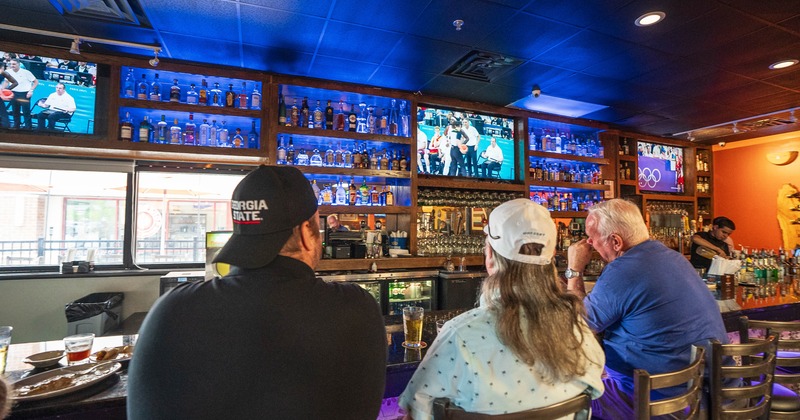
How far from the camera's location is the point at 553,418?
37.3 inches

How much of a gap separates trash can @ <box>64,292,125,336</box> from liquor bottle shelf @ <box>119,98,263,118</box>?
182 cm

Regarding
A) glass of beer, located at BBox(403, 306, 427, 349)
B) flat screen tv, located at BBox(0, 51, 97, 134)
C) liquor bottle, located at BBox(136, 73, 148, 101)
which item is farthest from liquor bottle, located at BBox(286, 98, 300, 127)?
glass of beer, located at BBox(403, 306, 427, 349)

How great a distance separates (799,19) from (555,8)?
6.34ft

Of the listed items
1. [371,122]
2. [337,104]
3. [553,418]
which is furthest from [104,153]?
[553,418]

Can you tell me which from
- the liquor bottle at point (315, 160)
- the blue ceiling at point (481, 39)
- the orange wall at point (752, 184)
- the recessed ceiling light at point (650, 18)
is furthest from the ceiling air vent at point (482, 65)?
the orange wall at point (752, 184)

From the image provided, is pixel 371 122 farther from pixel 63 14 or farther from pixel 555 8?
pixel 63 14

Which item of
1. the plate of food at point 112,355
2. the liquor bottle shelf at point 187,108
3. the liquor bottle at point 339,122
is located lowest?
the plate of food at point 112,355

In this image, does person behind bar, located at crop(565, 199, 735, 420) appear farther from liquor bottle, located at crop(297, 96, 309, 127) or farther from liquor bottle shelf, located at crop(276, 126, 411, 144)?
liquor bottle, located at crop(297, 96, 309, 127)

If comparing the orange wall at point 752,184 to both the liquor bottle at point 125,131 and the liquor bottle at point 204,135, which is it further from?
the liquor bottle at point 125,131

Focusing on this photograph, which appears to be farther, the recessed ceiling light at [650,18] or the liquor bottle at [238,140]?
the liquor bottle at [238,140]

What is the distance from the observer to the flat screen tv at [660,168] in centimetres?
639

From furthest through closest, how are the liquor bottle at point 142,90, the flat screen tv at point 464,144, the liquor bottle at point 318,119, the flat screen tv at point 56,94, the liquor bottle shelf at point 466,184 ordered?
1. the flat screen tv at point 464,144
2. the liquor bottle shelf at point 466,184
3. the liquor bottle at point 318,119
4. the liquor bottle at point 142,90
5. the flat screen tv at point 56,94

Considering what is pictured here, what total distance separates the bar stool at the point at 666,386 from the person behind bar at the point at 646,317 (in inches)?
11.0

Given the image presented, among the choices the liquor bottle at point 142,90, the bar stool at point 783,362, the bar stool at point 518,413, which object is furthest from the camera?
the liquor bottle at point 142,90
